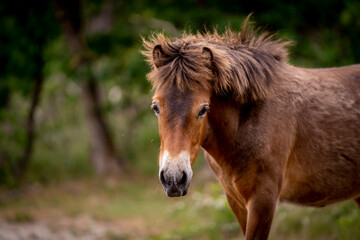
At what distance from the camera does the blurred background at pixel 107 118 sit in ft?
21.4

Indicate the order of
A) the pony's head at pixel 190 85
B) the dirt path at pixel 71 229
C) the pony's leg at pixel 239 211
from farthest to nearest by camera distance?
the dirt path at pixel 71 229
the pony's leg at pixel 239 211
the pony's head at pixel 190 85

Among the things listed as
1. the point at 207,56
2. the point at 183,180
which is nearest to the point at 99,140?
the point at 207,56

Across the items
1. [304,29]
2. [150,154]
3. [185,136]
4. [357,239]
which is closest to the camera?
[185,136]

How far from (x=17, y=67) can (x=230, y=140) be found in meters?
7.68

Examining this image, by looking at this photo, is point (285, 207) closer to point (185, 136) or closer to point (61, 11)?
point (185, 136)

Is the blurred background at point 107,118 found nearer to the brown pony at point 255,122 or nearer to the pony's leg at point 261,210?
the brown pony at point 255,122

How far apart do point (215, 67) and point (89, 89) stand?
803cm

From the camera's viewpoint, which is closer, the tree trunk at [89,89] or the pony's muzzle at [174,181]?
the pony's muzzle at [174,181]

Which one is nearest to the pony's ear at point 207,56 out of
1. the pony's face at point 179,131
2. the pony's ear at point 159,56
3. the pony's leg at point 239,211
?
the pony's face at point 179,131

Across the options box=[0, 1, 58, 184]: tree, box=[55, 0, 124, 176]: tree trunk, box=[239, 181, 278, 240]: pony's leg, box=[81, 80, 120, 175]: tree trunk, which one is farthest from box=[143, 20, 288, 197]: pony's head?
box=[81, 80, 120, 175]: tree trunk

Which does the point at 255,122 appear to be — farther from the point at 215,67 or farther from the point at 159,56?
the point at 159,56

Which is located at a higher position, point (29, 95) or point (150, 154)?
point (29, 95)

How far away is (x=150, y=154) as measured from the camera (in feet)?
39.9

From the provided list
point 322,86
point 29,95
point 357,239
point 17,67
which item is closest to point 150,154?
point 29,95
